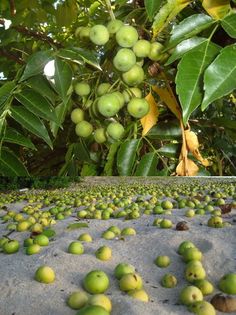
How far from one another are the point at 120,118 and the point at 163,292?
3.38ft

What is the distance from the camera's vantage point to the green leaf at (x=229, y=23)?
4.22 ft

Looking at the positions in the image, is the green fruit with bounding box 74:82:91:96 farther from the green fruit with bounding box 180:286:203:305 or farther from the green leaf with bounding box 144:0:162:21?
the green fruit with bounding box 180:286:203:305

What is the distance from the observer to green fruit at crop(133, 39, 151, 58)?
168 cm

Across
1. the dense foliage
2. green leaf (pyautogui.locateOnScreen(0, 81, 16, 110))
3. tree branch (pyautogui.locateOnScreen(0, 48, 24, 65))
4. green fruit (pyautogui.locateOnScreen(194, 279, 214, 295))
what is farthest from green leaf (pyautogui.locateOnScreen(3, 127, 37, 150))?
tree branch (pyautogui.locateOnScreen(0, 48, 24, 65))

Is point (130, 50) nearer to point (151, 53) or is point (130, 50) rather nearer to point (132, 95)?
point (151, 53)

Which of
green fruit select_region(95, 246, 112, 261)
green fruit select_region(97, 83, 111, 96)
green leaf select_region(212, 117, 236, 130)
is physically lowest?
green fruit select_region(95, 246, 112, 261)

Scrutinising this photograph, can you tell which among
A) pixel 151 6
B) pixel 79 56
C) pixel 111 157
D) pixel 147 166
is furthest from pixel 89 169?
pixel 151 6

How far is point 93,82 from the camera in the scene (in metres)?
1.97

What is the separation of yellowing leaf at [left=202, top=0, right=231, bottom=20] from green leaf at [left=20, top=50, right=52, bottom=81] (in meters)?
0.56

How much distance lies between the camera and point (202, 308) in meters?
1.07

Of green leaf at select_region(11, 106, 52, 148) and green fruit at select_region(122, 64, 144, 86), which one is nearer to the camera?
green leaf at select_region(11, 106, 52, 148)

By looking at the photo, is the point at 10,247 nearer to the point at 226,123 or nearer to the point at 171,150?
the point at 171,150

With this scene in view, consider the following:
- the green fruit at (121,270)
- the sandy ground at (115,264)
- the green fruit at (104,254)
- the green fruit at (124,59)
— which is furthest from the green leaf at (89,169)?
the green fruit at (121,270)

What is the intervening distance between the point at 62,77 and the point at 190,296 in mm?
835
